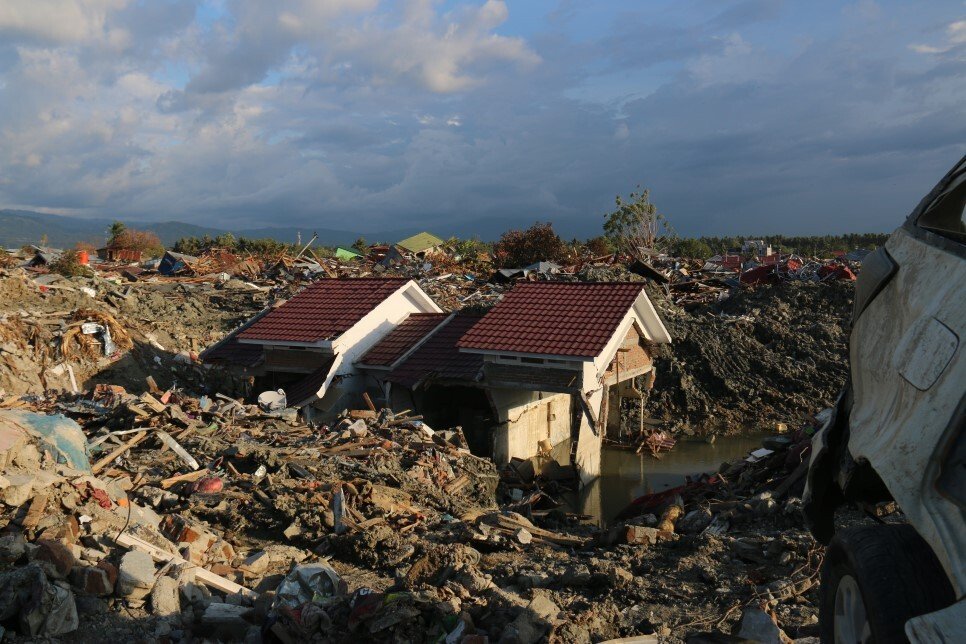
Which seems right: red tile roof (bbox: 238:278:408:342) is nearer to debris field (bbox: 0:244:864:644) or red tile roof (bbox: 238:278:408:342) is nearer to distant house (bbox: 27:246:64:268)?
debris field (bbox: 0:244:864:644)

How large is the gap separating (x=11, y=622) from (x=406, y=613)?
10.1 ft

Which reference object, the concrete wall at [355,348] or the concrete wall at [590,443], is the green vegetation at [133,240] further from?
the concrete wall at [590,443]

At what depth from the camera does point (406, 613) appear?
5.55 m

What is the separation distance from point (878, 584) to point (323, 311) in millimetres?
16166

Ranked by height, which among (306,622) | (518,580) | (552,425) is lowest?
(552,425)

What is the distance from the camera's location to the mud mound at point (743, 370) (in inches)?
988

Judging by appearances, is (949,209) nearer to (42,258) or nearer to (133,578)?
(133,578)

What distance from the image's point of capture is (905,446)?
2.94 m

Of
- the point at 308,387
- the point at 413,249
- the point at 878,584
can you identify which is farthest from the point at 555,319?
the point at 413,249

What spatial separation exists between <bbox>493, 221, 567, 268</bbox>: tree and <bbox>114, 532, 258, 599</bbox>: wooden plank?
34646mm

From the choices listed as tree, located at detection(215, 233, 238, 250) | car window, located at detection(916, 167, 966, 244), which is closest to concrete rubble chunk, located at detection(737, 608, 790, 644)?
car window, located at detection(916, 167, 966, 244)

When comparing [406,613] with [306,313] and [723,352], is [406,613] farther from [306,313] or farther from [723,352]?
[723,352]

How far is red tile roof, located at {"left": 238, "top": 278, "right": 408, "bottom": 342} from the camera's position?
1733 centimetres

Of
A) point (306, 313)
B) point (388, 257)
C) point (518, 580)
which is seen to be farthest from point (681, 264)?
point (518, 580)
